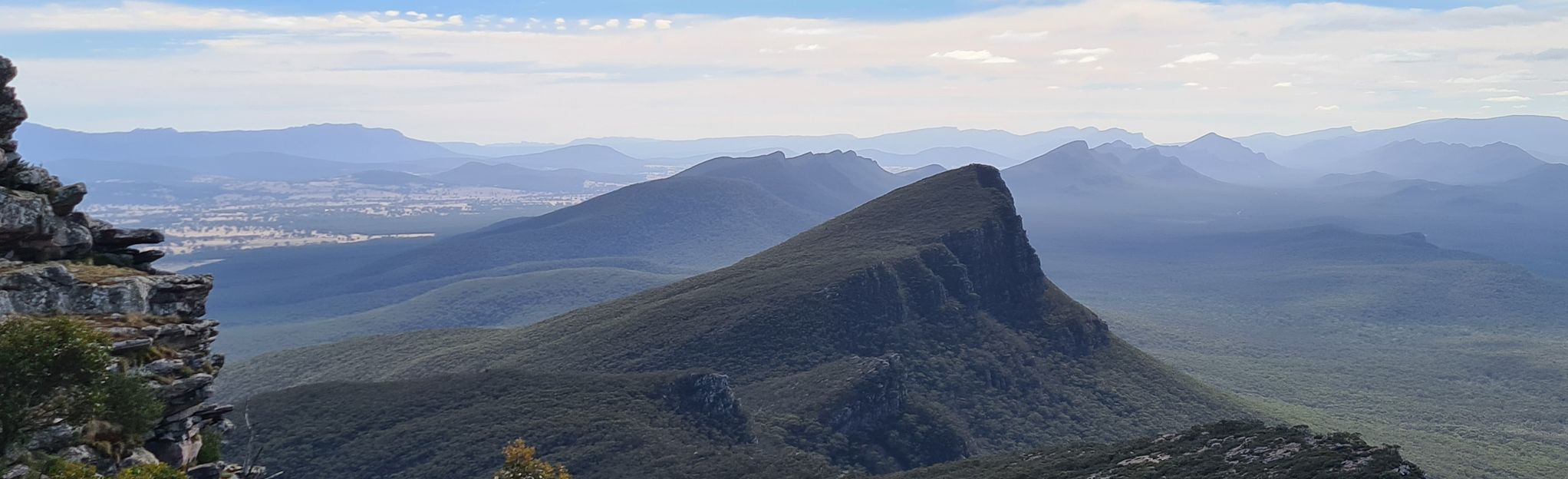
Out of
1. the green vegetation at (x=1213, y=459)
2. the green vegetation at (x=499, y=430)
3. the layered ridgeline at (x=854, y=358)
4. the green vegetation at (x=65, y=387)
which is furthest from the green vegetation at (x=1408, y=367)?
the green vegetation at (x=65, y=387)

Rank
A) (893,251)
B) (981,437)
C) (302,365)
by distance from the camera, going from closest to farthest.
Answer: (981,437), (893,251), (302,365)

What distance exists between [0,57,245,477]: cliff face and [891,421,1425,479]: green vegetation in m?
34.8

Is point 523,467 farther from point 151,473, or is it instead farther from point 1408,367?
point 1408,367

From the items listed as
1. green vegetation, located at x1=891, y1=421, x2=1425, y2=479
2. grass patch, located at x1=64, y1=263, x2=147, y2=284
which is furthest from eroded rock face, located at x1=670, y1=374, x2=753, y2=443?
grass patch, located at x1=64, y1=263, x2=147, y2=284

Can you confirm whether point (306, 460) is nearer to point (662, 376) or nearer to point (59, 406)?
point (662, 376)

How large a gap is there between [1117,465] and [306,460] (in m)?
46.4

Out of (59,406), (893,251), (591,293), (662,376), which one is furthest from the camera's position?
(591,293)

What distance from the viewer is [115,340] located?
26562 millimetres

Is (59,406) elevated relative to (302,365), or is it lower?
elevated

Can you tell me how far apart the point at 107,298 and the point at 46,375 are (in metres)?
5.04

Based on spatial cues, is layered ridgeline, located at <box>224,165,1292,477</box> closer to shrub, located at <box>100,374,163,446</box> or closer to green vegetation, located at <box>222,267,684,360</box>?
shrub, located at <box>100,374,163,446</box>

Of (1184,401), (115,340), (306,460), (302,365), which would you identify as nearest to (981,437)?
(1184,401)

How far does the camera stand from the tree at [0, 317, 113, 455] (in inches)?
913

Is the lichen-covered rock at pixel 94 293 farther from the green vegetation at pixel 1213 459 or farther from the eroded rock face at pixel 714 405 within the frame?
the eroded rock face at pixel 714 405
